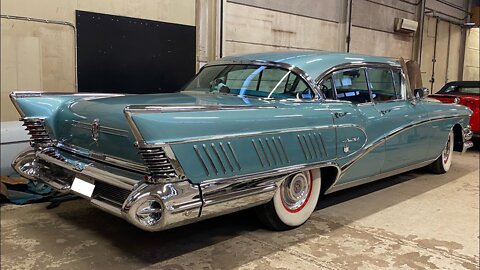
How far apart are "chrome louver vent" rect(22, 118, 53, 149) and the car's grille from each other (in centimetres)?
75

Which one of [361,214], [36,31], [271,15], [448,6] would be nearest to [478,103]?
[271,15]

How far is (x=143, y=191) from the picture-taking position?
7.72ft

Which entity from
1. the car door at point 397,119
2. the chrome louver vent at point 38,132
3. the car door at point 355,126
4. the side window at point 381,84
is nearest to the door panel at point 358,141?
the car door at point 355,126

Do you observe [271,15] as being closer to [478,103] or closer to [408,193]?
[478,103]

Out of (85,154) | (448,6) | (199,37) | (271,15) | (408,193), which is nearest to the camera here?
(85,154)

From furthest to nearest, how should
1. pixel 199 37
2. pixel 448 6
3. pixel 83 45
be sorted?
pixel 448 6, pixel 199 37, pixel 83 45

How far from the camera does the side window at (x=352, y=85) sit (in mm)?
3680

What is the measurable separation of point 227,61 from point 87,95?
1257mm

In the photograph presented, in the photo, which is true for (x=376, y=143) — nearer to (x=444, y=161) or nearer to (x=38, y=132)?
(x=444, y=161)

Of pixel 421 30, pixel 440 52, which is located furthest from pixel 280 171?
pixel 440 52

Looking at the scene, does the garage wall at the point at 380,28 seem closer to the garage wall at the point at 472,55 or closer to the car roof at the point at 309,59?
the garage wall at the point at 472,55

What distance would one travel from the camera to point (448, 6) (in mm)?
13672

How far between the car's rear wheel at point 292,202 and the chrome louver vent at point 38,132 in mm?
1626

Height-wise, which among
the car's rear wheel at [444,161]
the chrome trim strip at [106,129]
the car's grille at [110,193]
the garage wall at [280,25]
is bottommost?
the car's rear wheel at [444,161]
